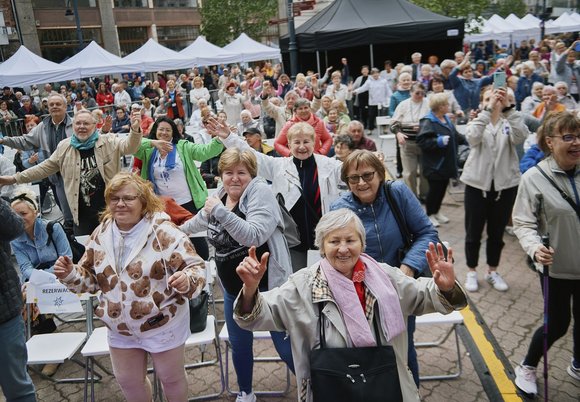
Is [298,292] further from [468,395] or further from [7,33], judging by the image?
[7,33]

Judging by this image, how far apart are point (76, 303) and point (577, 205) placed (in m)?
3.92

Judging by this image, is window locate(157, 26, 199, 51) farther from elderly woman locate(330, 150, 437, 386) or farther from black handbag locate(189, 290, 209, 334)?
elderly woman locate(330, 150, 437, 386)

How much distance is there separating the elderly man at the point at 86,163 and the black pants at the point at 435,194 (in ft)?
13.3

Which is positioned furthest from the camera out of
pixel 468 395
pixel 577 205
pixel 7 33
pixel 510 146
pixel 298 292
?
pixel 7 33

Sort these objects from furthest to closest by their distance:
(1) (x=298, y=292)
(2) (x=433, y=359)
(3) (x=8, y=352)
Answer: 1. (2) (x=433, y=359)
2. (3) (x=8, y=352)
3. (1) (x=298, y=292)

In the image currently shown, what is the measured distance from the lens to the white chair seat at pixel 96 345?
3.72 m

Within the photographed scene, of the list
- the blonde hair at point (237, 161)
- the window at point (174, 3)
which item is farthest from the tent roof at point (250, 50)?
the window at point (174, 3)

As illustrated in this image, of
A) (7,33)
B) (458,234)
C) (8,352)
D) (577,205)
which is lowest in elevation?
(458,234)

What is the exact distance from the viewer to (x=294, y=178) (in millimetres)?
4312

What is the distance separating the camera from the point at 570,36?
28.6 meters

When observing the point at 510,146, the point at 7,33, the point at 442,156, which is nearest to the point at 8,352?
the point at 510,146

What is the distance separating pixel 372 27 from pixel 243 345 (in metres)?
13.1

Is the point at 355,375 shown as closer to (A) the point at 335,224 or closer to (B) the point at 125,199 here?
(A) the point at 335,224

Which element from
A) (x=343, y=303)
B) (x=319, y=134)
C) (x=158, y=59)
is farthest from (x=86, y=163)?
(x=158, y=59)
